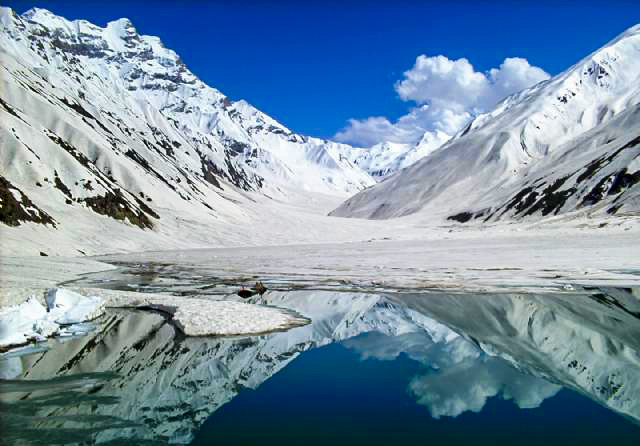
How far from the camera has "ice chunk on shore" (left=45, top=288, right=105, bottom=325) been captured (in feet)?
71.3

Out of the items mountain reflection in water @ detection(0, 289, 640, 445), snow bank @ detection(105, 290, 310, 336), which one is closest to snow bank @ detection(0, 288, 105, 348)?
mountain reflection in water @ detection(0, 289, 640, 445)

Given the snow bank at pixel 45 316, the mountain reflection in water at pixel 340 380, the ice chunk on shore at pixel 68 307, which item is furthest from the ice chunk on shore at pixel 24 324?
the mountain reflection in water at pixel 340 380

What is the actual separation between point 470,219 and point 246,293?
433 ft

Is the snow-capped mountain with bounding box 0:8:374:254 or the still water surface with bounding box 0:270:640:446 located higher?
the snow-capped mountain with bounding box 0:8:374:254

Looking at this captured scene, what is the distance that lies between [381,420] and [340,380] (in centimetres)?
329

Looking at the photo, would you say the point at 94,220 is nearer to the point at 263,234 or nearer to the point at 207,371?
the point at 263,234

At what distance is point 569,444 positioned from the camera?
10469mm

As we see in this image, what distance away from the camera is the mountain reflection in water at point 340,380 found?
37.2 ft

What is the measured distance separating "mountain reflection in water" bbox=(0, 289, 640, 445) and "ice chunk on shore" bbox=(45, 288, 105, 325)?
0.95 metres

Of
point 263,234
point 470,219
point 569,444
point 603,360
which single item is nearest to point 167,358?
point 569,444

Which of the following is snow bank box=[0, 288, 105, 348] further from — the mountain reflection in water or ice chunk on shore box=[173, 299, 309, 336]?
ice chunk on shore box=[173, 299, 309, 336]

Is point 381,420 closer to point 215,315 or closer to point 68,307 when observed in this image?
point 215,315

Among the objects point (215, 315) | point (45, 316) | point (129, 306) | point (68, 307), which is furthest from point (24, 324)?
point (215, 315)

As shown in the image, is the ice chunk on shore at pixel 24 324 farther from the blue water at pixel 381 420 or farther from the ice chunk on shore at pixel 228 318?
the blue water at pixel 381 420
